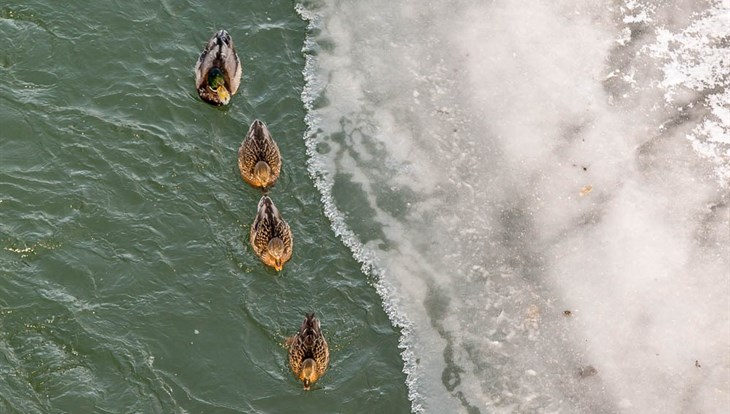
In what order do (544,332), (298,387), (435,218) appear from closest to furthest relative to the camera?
(298,387)
(544,332)
(435,218)

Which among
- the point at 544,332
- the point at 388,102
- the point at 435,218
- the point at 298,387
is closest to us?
the point at 298,387

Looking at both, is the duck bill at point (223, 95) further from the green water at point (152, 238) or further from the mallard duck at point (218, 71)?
the green water at point (152, 238)

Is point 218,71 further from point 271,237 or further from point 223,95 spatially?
point 271,237

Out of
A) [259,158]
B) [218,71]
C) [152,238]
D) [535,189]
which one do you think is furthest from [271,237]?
[535,189]

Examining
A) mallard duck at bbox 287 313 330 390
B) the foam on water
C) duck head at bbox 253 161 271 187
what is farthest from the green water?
the foam on water

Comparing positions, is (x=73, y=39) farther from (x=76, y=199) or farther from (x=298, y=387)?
(x=298, y=387)

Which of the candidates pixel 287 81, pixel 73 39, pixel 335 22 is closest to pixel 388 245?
pixel 287 81
